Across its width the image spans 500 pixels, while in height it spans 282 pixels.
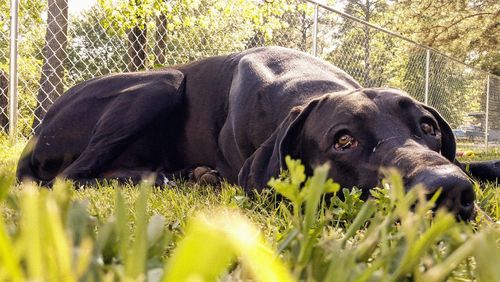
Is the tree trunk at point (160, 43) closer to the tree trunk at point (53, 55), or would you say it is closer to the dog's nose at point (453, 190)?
the tree trunk at point (53, 55)

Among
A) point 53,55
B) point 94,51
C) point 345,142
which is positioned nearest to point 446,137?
point 345,142

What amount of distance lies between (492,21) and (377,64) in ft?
41.1

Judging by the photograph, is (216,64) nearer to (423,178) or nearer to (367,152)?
(367,152)

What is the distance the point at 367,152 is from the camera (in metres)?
2.42

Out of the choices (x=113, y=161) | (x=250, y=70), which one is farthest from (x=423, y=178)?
(x=113, y=161)

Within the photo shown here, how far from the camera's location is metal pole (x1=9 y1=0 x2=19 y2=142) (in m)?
6.48

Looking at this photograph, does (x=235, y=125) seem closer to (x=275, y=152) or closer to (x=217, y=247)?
(x=275, y=152)

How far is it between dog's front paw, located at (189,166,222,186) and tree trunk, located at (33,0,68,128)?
3.83 meters

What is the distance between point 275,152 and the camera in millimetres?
2805

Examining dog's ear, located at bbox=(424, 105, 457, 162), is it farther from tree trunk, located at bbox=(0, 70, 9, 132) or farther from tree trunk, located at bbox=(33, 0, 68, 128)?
tree trunk, located at bbox=(33, 0, 68, 128)

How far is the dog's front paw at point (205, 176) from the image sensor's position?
3.82 meters

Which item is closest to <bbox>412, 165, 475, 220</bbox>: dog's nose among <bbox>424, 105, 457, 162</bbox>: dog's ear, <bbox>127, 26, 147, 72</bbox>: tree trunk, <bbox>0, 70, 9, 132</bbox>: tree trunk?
<bbox>424, 105, 457, 162</bbox>: dog's ear

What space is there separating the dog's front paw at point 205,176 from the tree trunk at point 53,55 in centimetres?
383

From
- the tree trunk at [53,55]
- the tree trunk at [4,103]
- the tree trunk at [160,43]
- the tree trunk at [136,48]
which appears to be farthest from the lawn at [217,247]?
the tree trunk at [160,43]
